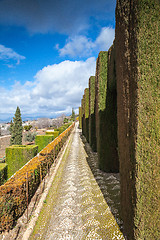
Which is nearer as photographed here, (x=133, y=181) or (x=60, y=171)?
(x=133, y=181)

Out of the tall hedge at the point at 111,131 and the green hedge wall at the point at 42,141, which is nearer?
the tall hedge at the point at 111,131

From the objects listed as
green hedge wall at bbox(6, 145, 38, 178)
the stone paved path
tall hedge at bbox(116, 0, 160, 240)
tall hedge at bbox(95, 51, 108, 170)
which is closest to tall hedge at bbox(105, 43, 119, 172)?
tall hedge at bbox(95, 51, 108, 170)

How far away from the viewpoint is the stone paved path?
10.9 ft

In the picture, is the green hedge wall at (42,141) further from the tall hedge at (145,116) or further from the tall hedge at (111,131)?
the tall hedge at (145,116)

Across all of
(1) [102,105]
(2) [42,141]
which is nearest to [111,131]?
(1) [102,105]

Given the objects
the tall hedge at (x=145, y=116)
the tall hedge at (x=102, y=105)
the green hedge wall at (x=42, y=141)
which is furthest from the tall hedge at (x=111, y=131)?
the green hedge wall at (x=42, y=141)

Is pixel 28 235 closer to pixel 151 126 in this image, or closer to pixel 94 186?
pixel 94 186

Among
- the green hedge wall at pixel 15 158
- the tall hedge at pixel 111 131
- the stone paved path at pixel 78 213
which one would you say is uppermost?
the tall hedge at pixel 111 131

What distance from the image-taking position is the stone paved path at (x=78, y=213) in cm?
332

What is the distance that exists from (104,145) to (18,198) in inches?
178

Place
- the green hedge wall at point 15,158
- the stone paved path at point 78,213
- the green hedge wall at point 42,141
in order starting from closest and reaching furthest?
the stone paved path at point 78,213
the green hedge wall at point 15,158
the green hedge wall at point 42,141

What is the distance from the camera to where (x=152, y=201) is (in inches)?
101

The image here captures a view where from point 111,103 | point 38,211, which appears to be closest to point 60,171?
point 38,211

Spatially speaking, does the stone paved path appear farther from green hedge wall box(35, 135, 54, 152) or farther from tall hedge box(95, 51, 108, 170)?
green hedge wall box(35, 135, 54, 152)
